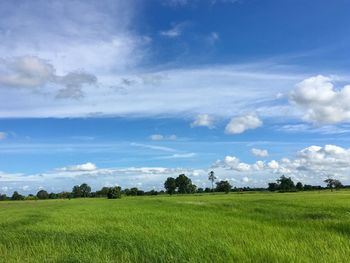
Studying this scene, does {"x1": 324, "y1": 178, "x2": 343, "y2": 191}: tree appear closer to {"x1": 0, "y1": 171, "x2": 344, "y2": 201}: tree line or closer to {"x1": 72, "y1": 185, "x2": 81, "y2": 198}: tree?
{"x1": 0, "y1": 171, "x2": 344, "y2": 201}: tree line

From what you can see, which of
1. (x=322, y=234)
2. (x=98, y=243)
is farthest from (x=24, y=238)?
(x=322, y=234)

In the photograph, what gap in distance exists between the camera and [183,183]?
17262 cm

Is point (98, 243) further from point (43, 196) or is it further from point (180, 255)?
point (43, 196)

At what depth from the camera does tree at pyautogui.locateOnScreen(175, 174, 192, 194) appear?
172 m

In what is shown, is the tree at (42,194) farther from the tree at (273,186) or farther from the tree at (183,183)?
the tree at (273,186)

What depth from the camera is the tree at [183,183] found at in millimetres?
172500

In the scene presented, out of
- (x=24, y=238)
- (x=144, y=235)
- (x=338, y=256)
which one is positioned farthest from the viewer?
(x=24, y=238)

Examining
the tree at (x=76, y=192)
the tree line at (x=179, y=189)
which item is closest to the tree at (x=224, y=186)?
the tree line at (x=179, y=189)

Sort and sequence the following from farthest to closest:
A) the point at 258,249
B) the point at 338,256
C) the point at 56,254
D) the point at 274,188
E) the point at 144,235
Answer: the point at 274,188
the point at 144,235
the point at 56,254
the point at 258,249
the point at 338,256

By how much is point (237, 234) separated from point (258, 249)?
12.6 ft

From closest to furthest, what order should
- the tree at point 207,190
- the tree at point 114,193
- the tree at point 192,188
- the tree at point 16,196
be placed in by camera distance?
the tree at point 114,193 < the tree at point 16,196 < the tree at point 192,188 < the tree at point 207,190

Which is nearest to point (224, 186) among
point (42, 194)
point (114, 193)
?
point (114, 193)

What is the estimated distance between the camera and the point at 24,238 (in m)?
17.0

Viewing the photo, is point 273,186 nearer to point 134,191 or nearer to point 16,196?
point 134,191
